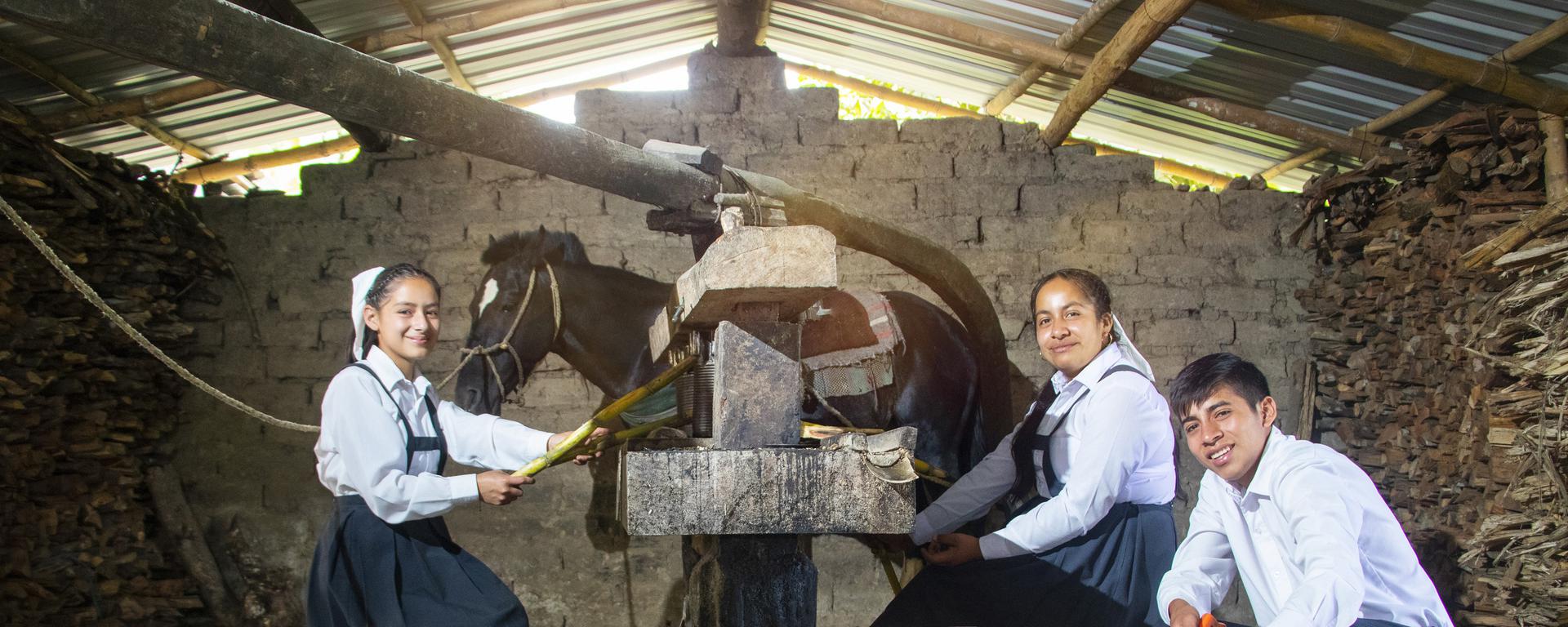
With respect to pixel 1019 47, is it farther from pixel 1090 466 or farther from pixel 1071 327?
pixel 1090 466

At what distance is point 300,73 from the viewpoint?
A: 2707mm

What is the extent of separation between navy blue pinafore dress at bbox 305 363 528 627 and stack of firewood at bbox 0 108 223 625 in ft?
9.22

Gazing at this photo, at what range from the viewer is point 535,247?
515cm

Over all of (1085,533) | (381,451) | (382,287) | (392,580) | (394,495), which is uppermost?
(382,287)

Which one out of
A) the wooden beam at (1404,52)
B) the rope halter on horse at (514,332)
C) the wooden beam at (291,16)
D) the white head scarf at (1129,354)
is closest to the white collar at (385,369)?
the wooden beam at (291,16)

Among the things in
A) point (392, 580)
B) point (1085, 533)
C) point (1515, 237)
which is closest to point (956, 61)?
point (1515, 237)

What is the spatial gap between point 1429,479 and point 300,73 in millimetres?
5305

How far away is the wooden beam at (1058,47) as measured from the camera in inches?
202

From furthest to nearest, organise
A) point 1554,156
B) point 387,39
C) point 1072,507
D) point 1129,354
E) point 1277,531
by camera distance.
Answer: point 387,39, point 1554,156, point 1129,354, point 1072,507, point 1277,531

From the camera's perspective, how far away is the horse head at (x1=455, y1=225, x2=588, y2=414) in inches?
191

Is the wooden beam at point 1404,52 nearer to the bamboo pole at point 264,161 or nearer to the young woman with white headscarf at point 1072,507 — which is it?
the young woman with white headscarf at point 1072,507

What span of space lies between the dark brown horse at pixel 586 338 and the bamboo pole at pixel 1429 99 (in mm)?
2761

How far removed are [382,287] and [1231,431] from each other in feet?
8.65

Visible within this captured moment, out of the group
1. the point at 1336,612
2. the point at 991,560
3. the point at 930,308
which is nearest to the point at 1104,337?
the point at 991,560
